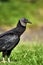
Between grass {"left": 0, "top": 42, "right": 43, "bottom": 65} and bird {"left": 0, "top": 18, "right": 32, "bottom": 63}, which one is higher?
bird {"left": 0, "top": 18, "right": 32, "bottom": 63}

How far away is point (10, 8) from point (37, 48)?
15148 mm

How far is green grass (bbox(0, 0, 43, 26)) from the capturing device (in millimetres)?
25516

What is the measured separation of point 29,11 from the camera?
90.1 ft

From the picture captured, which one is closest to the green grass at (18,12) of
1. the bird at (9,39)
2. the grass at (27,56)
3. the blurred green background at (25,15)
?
the blurred green background at (25,15)

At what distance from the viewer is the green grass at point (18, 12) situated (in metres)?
25.5

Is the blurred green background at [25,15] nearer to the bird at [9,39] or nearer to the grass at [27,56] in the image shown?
the grass at [27,56]

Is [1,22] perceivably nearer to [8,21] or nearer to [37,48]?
[8,21]

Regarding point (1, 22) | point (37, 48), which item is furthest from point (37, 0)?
point (37, 48)

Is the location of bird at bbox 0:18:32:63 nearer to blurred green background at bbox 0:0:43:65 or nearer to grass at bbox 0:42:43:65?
grass at bbox 0:42:43:65

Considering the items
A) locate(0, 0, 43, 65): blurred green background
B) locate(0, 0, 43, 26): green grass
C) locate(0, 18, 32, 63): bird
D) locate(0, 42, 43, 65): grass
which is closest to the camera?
locate(0, 42, 43, 65): grass

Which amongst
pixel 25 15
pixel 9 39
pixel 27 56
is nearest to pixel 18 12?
pixel 25 15

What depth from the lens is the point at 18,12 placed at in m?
26.8

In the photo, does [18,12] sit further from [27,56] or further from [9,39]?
[9,39]

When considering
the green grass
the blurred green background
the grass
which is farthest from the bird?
the green grass
